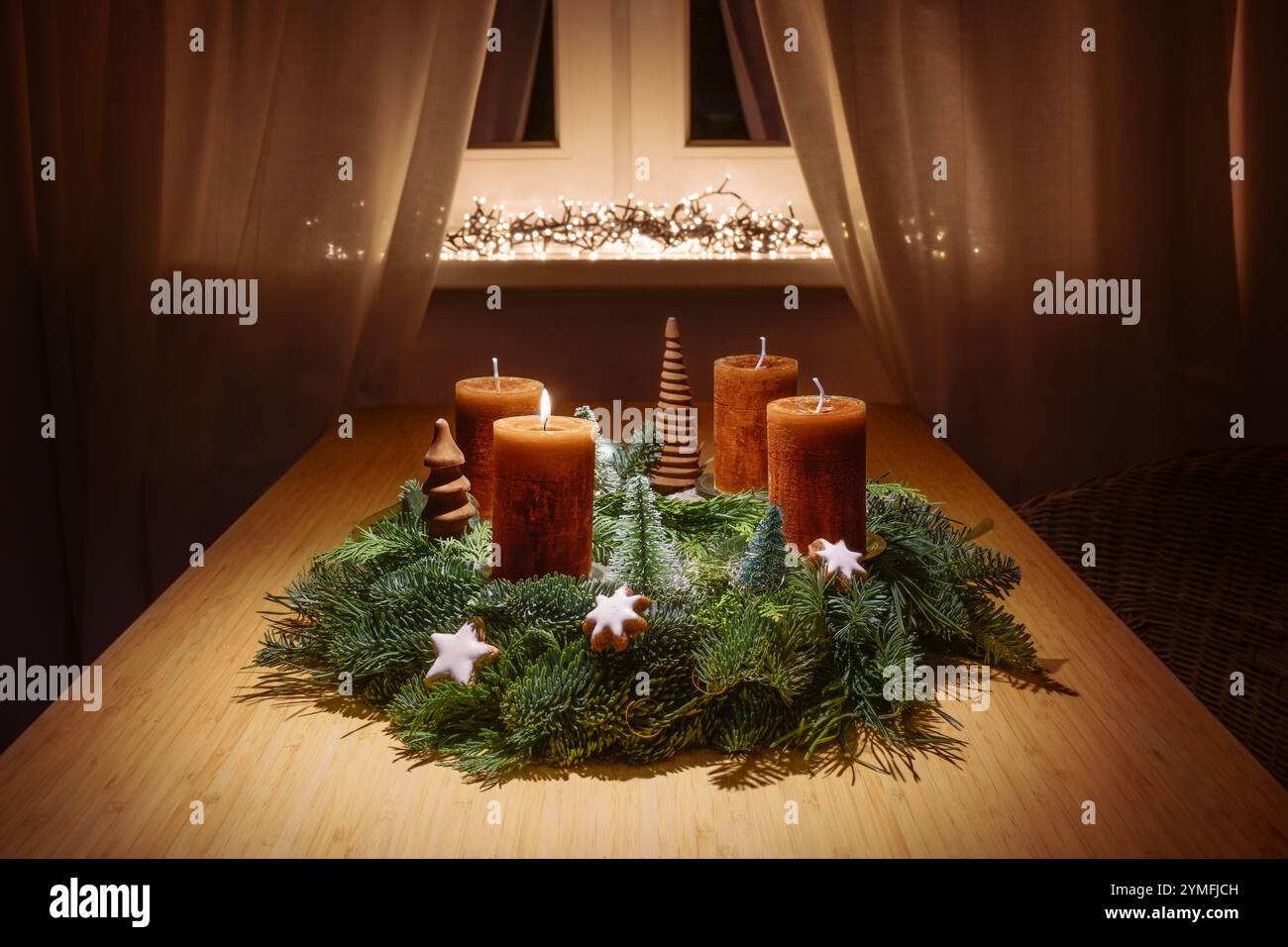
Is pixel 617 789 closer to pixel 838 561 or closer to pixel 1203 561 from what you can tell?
pixel 838 561

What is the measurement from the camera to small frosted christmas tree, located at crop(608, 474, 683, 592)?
3.32 ft

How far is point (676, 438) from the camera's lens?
1321mm

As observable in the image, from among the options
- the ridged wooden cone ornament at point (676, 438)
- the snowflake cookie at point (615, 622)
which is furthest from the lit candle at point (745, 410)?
the snowflake cookie at point (615, 622)

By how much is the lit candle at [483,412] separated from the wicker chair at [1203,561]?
2.47 ft

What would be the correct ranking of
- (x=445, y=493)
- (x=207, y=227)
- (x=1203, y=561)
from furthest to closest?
(x=207, y=227) → (x=1203, y=561) → (x=445, y=493)

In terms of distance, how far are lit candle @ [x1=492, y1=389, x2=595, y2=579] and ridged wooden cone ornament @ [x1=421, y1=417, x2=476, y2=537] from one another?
0.12 m

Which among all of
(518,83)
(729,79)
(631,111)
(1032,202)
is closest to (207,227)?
(518,83)

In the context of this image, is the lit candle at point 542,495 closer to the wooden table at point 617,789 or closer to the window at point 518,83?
the wooden table at point 617,789

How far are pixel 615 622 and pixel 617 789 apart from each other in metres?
0.11

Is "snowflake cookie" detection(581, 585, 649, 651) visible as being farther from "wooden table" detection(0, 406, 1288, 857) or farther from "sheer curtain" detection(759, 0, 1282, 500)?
"sheer curtain" detection(759, 0, 1282, 500)

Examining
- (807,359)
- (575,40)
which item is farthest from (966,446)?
(575,40)

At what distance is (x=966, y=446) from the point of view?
228cm

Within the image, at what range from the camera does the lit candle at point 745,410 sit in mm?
1222
